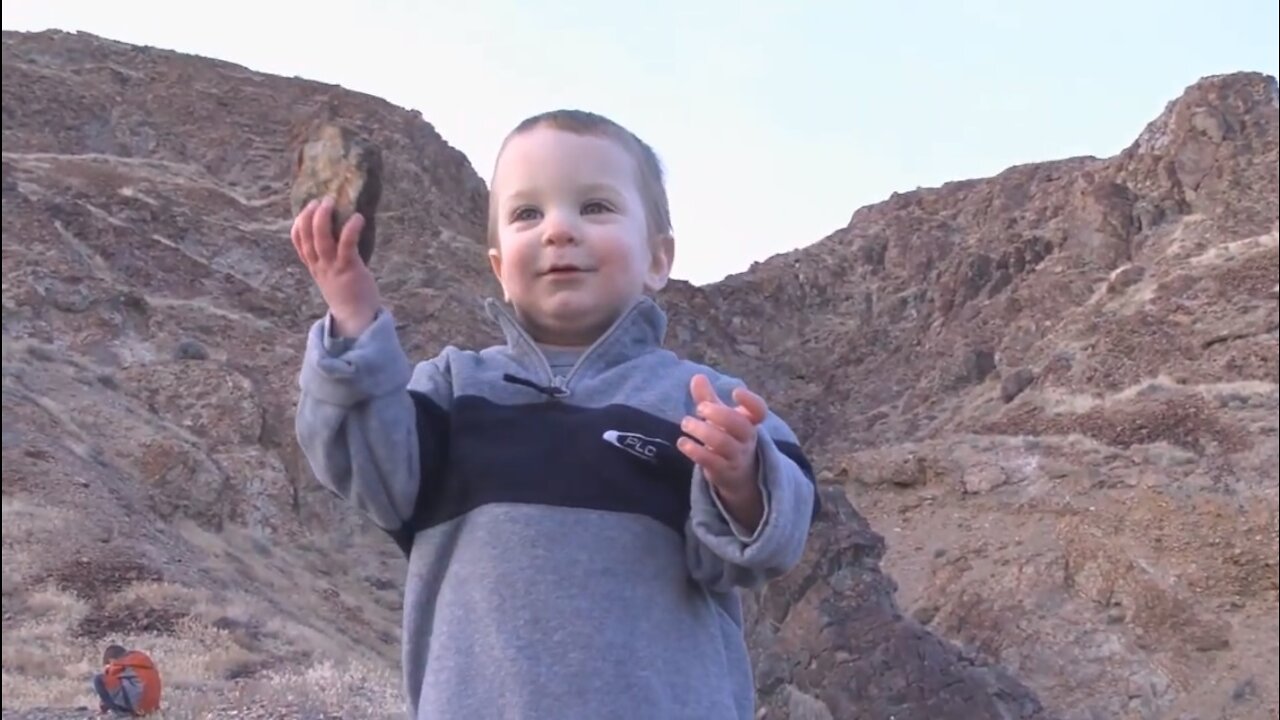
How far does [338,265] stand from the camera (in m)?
1.68

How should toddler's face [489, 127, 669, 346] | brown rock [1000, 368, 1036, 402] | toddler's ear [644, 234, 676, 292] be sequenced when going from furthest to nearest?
brown rock [1000, 368, 1036, 402], toddler's ear [644, 234, 676, 292], toddler's face [489, 127, 669, 346]

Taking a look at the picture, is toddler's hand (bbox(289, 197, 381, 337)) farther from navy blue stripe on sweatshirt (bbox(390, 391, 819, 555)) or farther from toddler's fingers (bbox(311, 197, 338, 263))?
navy blue stripe on sweatshirt (bbox(390, 391, 819, 555))

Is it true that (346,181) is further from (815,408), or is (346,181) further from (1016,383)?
(815,408)

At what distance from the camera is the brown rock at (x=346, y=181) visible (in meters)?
1.72

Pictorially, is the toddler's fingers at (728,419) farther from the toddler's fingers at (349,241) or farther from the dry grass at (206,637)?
the dry grass at (206,637)

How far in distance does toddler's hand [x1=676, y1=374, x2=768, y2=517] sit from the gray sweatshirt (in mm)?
48

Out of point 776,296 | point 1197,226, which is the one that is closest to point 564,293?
point 1197,226

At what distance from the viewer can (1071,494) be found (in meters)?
23.9

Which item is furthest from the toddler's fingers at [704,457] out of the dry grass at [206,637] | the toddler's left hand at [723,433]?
the dry grass at [206,637]

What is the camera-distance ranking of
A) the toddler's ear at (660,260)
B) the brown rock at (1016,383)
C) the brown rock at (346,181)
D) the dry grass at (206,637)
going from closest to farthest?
the brown rock at (346,181), the toddler's ear at (660,260), the dry grass at (206,637), the brown rock at (1016,383)

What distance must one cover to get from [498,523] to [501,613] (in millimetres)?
112

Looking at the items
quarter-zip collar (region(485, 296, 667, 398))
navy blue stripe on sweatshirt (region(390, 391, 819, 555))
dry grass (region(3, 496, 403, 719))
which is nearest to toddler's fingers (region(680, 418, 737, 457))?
navy blue stripe on sweatshirt (region(390, 391, 819, 555))

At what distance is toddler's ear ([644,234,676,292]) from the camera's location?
2.01 metres

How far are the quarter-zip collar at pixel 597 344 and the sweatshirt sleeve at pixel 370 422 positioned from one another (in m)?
0.14
